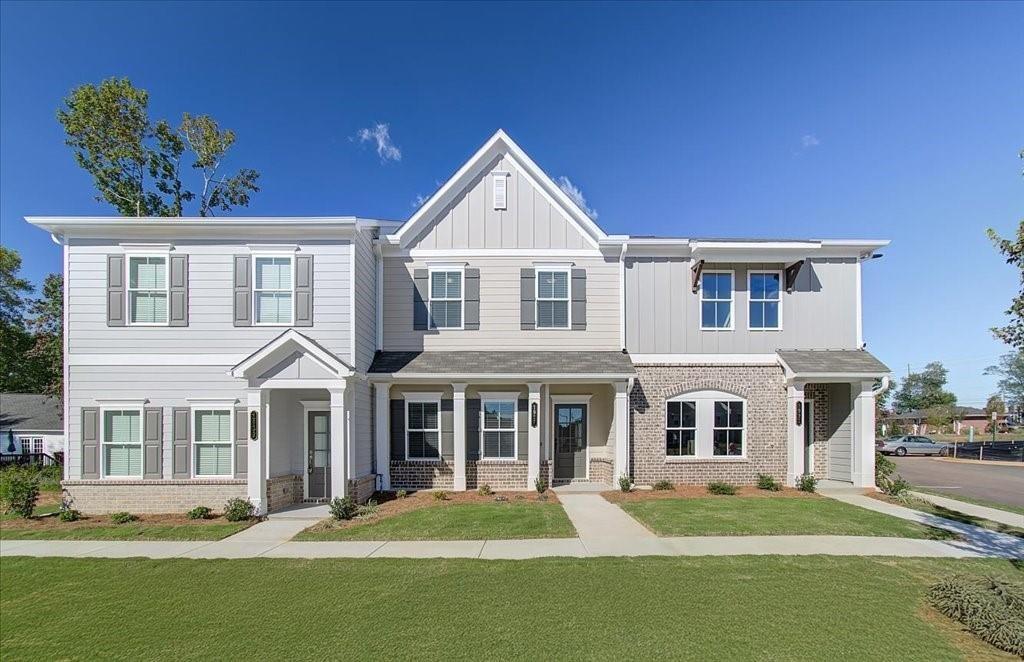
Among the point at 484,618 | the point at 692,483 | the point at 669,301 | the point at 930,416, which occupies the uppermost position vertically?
the point at 669,301

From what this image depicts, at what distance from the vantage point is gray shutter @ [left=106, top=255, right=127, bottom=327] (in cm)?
1168

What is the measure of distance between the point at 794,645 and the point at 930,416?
61.5 meters

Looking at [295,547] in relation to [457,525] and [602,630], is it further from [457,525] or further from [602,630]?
[602,630]

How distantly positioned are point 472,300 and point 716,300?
7216 mm

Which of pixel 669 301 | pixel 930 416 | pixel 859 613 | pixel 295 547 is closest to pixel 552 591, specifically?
pixel 859 613

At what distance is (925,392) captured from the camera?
7212cm

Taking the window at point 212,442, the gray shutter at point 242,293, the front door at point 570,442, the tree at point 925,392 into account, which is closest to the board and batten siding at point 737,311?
the front door at point 570,442

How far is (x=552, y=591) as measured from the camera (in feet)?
20.5

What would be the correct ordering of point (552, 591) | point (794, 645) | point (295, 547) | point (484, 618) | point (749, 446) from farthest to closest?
1. point (749, 446)
2. point (295, 547)
3. point (552, 591)
4. point (484, 618)
5. point (794, 645)

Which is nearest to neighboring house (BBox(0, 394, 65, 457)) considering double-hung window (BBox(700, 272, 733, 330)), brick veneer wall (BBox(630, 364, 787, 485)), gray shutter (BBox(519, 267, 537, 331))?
gray shutter (BBox(519, 267, 537, 331))

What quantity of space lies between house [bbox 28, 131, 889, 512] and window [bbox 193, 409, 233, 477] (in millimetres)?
54

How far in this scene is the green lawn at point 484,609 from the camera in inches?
191

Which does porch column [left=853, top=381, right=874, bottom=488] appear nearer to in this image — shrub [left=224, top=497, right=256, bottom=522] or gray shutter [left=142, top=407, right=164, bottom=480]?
shrub [left=224, top=497, right=256, bottom=522]

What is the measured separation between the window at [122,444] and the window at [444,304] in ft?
24.9
